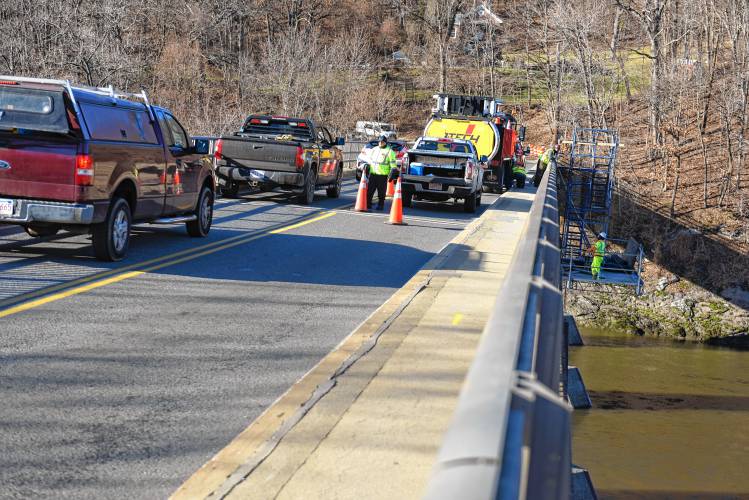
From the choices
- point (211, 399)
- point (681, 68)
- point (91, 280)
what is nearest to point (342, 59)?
point (681, 68)

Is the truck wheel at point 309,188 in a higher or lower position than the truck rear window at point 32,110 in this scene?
lower

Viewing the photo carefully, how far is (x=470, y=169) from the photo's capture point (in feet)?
85.4

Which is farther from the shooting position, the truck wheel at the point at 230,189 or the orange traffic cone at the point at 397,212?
the truck wheel at the point at 230,189

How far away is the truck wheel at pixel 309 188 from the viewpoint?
76.5ft

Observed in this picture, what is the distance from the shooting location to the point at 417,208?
26.7 meters

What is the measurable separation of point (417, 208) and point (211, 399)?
20263 millimetres

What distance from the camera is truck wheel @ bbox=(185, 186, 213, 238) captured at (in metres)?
15.8

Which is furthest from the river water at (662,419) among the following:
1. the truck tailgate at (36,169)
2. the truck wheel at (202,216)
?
the truck tailgate at (36,169)

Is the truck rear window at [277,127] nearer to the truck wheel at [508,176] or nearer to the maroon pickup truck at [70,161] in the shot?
the maroon pickup truck at [70,161]

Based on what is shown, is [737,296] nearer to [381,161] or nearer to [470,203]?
[470,203]

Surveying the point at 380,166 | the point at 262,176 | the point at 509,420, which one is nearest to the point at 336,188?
the point at 380,166

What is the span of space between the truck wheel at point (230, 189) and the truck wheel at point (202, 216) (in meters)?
7.05

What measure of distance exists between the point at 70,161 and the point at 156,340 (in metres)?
4.14

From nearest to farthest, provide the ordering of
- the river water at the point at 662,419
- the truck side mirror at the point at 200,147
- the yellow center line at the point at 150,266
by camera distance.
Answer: the yellow center line at the point at 150,266 → the truck side mirror at the point at 200,147 → the river water at the point at 662,419
